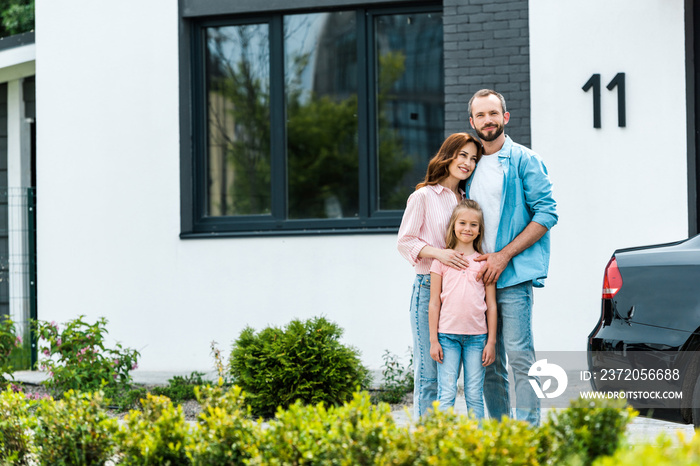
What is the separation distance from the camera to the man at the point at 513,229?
4.06 metres

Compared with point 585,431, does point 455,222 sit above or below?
above

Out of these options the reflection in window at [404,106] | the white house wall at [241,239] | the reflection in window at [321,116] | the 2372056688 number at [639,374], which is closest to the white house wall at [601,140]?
the white house wall at [241,239]

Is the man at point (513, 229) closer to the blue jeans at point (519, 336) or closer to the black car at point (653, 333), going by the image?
the blue jeans at point (519, 336)

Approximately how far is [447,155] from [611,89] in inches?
133

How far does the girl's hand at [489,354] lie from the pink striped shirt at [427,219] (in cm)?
49

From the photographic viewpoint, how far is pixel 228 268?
26.0 feet

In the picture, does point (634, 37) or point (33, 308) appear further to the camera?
point (33, 308)

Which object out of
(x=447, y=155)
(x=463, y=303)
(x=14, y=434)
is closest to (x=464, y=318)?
(x=463, y=303)

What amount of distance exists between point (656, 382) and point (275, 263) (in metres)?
4.41

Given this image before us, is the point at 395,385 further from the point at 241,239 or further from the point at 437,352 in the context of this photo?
the point at 437,352

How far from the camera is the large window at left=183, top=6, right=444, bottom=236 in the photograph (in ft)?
25.7

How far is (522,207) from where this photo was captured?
4.11 m

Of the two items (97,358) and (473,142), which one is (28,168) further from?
(473,142)

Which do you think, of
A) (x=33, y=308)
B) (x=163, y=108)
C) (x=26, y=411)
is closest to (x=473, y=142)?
(x=26, y=411)
